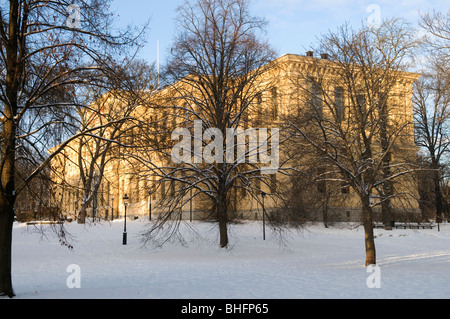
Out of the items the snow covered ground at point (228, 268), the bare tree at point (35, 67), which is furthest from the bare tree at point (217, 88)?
the bare tree at point (35, 67)

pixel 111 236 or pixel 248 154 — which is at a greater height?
pixel 248 154

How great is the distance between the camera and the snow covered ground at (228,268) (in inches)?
501

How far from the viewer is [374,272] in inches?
645

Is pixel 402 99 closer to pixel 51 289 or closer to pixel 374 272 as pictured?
pixel 374 272

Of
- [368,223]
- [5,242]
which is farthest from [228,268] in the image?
[5,242]

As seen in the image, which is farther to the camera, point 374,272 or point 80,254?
point 80,254

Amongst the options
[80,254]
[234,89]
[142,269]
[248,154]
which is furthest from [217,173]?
[80,254]

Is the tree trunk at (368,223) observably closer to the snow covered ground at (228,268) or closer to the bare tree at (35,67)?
the snow covered ground at (228,268)

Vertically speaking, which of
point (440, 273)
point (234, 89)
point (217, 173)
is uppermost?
point (234, 89)

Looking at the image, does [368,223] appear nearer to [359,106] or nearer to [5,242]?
[359,106]
